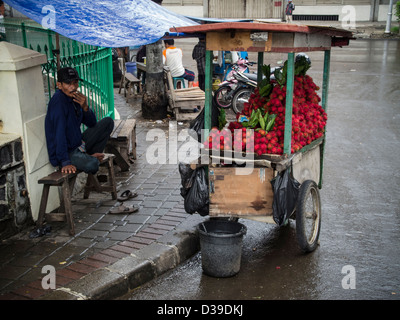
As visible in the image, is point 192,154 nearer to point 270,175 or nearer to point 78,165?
point 78,165

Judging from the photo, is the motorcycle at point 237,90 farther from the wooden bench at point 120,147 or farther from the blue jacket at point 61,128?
the blue jacket at point 61,128

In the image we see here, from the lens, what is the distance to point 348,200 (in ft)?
21.5

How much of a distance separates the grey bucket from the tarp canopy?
234cm

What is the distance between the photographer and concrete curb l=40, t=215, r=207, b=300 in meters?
4.05

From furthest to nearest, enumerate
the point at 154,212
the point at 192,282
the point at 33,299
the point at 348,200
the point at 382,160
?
the point at 382,160
the point at 348,200
the point at 154,212
the point at 192,282
the point at 33,299

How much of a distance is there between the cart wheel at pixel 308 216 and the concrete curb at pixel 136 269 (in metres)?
1.18

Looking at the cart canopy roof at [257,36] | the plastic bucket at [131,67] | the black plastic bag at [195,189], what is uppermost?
the cart canopy roof at [257,36]

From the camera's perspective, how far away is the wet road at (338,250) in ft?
14.4

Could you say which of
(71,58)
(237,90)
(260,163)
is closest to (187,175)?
(260,163)

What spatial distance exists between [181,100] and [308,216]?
6.39 metres

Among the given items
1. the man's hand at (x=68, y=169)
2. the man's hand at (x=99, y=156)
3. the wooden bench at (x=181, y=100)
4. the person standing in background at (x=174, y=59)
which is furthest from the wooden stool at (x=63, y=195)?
the person standing in background at (x=174, y=59)
